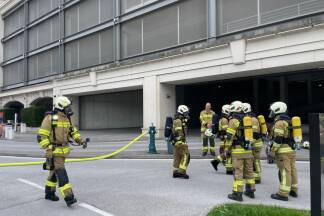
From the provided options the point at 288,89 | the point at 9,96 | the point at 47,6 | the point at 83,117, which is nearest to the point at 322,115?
the point at 288,89

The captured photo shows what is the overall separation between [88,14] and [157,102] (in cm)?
1157

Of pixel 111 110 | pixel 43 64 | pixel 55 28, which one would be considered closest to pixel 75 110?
pixel 111 110

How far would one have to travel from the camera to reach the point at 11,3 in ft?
143

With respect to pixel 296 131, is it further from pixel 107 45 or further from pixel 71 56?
pixel 71 56

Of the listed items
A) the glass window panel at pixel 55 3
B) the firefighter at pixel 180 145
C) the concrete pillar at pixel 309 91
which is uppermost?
the glass window panel at pixel 55 3

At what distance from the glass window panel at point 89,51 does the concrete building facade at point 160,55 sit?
3.0 inches

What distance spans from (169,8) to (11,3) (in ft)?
88.1

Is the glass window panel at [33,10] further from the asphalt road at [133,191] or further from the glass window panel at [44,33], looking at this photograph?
the asphalt road at [133,191]

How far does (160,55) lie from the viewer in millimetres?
22516

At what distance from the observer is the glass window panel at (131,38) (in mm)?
25844

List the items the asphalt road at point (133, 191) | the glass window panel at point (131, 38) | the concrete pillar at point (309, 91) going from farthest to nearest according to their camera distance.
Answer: the glass window panel at point (131, 38) → the concrete pillar at point (309, 91) → the asphalt road at point (133, 191)

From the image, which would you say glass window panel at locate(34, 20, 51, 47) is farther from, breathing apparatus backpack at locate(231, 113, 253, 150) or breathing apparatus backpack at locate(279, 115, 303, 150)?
breathing apparatus backpack at locate(279, 115, 303, 150)

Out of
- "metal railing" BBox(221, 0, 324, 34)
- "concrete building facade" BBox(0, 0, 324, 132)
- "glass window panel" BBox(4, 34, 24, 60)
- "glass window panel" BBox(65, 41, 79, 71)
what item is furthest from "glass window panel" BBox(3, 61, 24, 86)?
"metal railing" BBox(221, 0, 324, 34)

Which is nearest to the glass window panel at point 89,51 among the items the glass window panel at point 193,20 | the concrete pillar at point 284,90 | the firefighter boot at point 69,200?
the glass window panel at point 193,20
